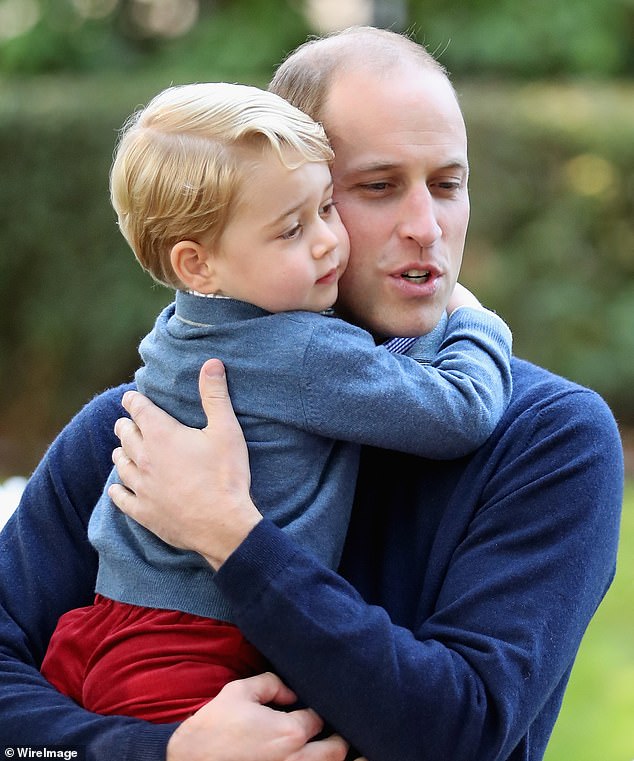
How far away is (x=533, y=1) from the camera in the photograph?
11367 mm

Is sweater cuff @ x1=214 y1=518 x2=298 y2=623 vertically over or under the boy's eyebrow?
under

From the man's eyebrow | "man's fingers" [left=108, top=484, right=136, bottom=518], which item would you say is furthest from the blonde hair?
"man's fingers" [left=108, top=484, right=136, bottom=518]

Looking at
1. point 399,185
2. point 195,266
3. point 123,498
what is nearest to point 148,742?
point 123,498

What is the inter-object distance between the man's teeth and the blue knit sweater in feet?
0.59

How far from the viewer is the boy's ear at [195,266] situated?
213 cm

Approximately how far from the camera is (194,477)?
6.63 ft

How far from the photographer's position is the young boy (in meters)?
2.01

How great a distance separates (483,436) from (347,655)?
45 cm

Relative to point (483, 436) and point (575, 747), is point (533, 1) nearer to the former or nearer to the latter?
point (575, 747)

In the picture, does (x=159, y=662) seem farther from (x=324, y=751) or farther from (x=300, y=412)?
(x=300, y=412)

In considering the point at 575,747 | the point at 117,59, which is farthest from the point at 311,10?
the point at 575,747

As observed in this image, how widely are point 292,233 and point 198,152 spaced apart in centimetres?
21

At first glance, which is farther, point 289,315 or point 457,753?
point 289,315

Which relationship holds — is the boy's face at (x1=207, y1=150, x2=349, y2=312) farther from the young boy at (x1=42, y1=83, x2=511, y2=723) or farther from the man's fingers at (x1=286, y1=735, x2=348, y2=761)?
the man's fingers at (x1=286, y1=735, x2=348, y2=761)
